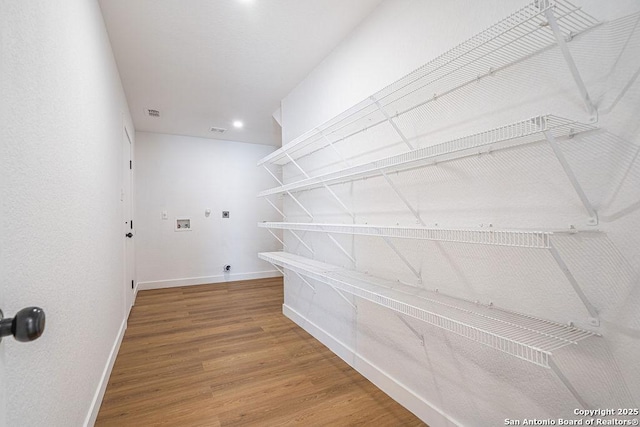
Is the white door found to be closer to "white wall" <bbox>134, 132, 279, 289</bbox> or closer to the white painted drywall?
"white wall" <bbox>134, 132, 279, 289</bbox>

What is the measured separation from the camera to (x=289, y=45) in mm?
2348

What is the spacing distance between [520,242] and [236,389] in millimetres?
1853

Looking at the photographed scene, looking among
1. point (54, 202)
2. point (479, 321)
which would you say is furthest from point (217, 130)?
point (479, 321)

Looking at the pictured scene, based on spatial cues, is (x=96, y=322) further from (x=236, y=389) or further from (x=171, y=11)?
(x=171, y=11)

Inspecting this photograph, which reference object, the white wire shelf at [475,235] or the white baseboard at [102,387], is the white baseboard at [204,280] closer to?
the white baseboard at [102,387]

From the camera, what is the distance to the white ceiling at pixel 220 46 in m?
1.95

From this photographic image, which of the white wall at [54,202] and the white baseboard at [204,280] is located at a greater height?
the white wall at [54,202]

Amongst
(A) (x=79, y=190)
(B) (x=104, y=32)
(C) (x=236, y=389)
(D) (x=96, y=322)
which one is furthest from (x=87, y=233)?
(B) (x=104, y=32)

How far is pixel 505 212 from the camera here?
1243 millimetres

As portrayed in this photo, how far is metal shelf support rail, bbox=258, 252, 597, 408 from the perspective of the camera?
2.96 ft

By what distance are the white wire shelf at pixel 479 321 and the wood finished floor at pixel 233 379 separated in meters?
0.69

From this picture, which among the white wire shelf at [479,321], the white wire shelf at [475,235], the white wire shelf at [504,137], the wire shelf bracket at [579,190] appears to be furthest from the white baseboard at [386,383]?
the white wire shelf at [504,137]

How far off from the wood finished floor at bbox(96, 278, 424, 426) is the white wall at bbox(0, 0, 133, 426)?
0.28 m

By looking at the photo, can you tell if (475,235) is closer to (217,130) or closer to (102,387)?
(102,387)
